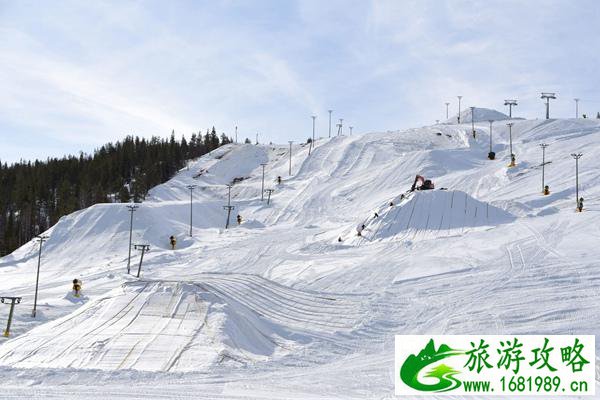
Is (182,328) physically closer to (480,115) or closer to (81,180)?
(81,180)

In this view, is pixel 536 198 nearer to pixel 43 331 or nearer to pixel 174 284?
pixel 174 284

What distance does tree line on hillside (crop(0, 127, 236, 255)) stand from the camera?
61.8 metres

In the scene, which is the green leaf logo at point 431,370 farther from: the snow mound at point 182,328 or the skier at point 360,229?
the skier at point 360,229

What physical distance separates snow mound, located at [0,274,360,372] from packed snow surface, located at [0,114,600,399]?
0.07m

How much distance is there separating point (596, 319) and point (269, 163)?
58.5 m

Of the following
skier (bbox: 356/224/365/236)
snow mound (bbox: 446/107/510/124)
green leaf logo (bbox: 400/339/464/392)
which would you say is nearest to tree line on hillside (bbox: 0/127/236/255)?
skier (bbox: 356/224/365/236)

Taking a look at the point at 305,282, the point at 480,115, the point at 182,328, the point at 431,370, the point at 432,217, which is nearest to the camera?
the point at 431,370

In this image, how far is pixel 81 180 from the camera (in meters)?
75.5

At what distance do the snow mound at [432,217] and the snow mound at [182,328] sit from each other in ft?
43.2

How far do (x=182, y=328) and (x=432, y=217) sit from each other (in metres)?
21.9

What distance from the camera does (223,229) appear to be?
153 feet

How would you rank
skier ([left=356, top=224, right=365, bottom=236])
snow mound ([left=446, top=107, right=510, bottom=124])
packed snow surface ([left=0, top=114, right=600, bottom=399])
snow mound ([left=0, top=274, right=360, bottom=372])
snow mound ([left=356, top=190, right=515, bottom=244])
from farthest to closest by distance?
snow mound ([left=446, top=107, right=510, bottom=124]), skier ([left=356, top=224, right=365, bottom=236]), snow mound ([left=356, top=190, right=515, bottom=244]), snow mound ([left=0, top=274, right=360, bottom=372]), packed snow surface ([left=0, top=114, right=600, bottom=399])

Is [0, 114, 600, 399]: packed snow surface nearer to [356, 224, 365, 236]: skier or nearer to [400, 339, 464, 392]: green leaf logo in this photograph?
[356, 224, 365, 236]: skier

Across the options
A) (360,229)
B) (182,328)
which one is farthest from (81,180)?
(182,328)
